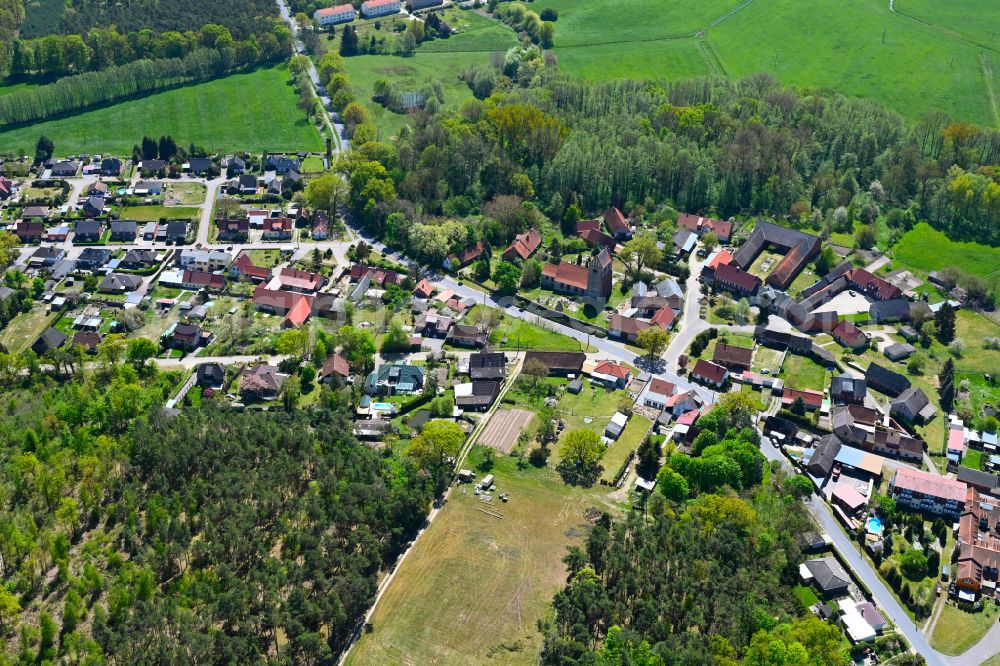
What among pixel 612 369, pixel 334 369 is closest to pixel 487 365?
pixel 612 369

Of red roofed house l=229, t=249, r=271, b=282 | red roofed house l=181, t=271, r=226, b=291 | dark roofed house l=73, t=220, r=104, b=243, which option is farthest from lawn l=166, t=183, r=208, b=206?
red roofed house l=181, t=271, r=226, b=291

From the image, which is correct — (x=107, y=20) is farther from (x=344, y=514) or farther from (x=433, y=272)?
(x=344, y=514)

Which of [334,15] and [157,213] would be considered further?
[334,15]

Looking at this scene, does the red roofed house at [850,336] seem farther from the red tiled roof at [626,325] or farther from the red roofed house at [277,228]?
the red roofed house at [277,228]

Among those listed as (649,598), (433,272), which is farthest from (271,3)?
(649,598)

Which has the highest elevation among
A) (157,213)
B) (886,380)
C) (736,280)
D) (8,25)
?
(8,25)

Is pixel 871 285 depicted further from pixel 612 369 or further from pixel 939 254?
pixel 612 369

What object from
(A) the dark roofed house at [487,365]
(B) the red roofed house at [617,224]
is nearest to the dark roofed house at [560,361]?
(A) the dark roofed house at [487,365]
